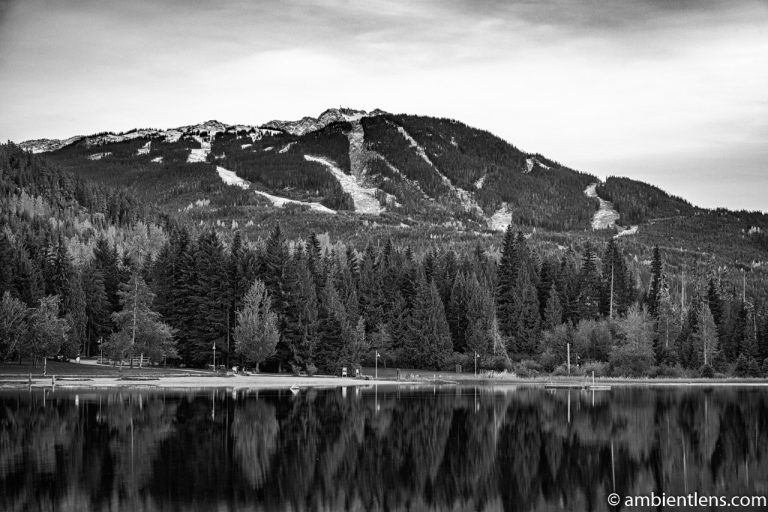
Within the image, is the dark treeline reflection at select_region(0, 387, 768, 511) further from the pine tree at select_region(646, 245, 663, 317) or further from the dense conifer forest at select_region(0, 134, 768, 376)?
the pine tree at select_region(646, 245, 663, 317)

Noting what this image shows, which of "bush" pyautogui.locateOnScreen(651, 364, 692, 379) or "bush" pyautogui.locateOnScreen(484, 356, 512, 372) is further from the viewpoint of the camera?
"bush" pyautogui.locateOnScreen(484, 356, 512, 372)

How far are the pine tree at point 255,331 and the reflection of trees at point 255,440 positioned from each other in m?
34.1

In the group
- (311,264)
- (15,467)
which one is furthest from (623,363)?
(15,467)

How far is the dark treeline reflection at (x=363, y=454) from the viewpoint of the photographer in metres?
28.5

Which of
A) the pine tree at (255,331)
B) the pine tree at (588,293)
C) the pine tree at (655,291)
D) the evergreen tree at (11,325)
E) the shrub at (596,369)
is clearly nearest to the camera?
the evergreen tree at (11,325)

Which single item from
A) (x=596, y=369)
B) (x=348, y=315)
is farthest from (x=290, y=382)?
(x=596, y=369)

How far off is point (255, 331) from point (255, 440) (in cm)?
5266

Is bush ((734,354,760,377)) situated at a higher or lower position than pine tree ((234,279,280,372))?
lower

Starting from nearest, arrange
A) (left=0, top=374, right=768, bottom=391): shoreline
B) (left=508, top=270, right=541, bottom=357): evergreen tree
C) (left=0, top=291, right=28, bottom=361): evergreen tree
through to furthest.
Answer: (left=0, top=374, right=768, bottom=391): shoreline → (left=0, top=291, right=28, bottom=361): evergreen tree → (left=508, top=270, right=541, bottom=357): evergreen tree

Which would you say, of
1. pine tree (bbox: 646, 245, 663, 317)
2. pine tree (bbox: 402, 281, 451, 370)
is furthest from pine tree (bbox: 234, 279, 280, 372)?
pine tree (bbox: 646, 245, 663, 317)

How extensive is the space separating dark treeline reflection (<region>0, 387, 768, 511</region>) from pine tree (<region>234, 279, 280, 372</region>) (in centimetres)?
2911

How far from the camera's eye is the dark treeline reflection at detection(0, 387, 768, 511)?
28.5m

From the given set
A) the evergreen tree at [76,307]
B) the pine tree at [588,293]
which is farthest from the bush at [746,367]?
the evergreen tree at [76,307]

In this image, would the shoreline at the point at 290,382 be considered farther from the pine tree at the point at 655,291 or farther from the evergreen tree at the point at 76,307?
the pine tree at the point at 655,291
